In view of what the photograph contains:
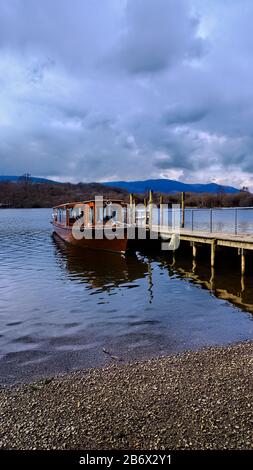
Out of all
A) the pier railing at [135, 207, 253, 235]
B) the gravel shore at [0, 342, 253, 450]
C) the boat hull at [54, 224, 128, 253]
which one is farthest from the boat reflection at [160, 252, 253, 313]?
the gravel shore at [0, 342, 253, 450]

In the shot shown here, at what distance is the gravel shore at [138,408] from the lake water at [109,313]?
2.83 feet

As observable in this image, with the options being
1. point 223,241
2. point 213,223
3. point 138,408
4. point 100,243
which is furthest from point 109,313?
point 213,223

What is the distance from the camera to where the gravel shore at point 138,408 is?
376 cm

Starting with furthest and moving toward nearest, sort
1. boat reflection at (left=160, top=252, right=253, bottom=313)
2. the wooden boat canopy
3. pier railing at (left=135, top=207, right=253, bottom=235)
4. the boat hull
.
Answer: the wooden boat canopy < the boat hull < pier railing at (left=135, top=207, right=253, bottom=235) < boat reflection at (left=160, top=252, right=253, bottom=313)

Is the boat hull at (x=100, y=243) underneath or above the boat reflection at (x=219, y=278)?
above

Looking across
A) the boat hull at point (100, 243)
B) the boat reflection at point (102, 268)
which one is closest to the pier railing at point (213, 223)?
the boat reflection at point (102, 268)

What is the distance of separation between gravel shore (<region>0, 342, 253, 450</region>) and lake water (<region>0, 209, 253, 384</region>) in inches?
33.9

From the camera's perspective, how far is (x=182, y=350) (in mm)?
6945

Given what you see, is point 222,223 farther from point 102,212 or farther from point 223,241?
point 223,241

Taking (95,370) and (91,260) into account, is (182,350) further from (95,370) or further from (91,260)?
(91,260)

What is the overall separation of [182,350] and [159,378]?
5.52 feet

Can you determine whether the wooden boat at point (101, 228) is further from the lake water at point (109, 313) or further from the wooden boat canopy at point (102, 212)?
the lake water at point (109, 313)

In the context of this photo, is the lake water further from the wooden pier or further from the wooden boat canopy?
the wooden boat canopy

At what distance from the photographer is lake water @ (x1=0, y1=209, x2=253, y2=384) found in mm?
6926
